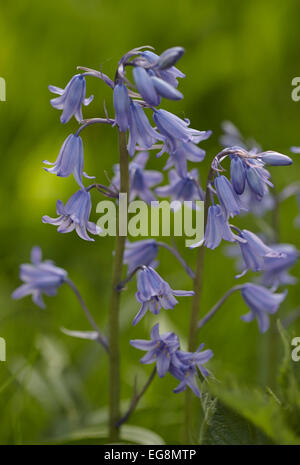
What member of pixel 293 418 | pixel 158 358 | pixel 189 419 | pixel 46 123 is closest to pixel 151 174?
pixel 158 358

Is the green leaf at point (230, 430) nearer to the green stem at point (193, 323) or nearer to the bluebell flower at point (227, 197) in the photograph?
the green stem at point (193, 323)

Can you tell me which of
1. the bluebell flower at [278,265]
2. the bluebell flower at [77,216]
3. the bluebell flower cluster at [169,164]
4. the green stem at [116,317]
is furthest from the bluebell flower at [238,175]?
the bluebell flower at [278,265]

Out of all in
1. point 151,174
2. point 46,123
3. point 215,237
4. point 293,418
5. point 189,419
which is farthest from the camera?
point 46,123

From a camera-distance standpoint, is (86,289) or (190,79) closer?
(86,289)

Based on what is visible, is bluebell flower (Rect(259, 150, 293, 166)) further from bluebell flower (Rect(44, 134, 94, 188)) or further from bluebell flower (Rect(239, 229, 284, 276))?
bluebell flower (Rect(44, 134, 94, 188))

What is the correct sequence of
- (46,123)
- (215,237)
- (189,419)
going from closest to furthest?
1. (215,237)
2. (189,419)
3. (46,123)

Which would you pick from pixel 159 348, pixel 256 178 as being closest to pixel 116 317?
pixel 159 348

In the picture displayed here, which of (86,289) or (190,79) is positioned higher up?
(190,79)
